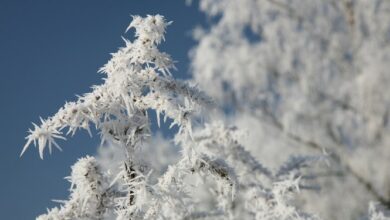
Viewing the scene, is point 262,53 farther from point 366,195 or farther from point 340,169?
point 366,195

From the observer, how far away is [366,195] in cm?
1752

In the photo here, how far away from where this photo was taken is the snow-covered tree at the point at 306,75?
50.2 feet

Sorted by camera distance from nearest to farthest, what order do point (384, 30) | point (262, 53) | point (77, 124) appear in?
point (77, 124), point (384, 30), point (262, 53)

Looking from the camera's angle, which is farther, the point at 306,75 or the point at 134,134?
the point at 306,75

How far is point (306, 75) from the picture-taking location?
1614cm

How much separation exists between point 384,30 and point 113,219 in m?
14.2

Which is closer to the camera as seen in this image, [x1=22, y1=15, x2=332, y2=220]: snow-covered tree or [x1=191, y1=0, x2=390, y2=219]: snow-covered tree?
[x1=22, y1=15, x2=332, y2=220]: snow-covered tree

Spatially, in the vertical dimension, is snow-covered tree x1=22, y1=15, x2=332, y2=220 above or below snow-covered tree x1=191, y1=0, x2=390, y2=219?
below

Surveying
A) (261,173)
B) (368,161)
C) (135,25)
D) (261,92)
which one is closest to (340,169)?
(368,161)

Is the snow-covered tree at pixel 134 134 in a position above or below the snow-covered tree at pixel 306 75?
below

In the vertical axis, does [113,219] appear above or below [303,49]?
below

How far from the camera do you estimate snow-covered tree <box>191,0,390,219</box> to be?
15.3 meters

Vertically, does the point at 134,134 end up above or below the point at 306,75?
below

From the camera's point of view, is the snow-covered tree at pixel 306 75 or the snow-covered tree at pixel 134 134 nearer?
the snow-covered tree at pixel 134 134
